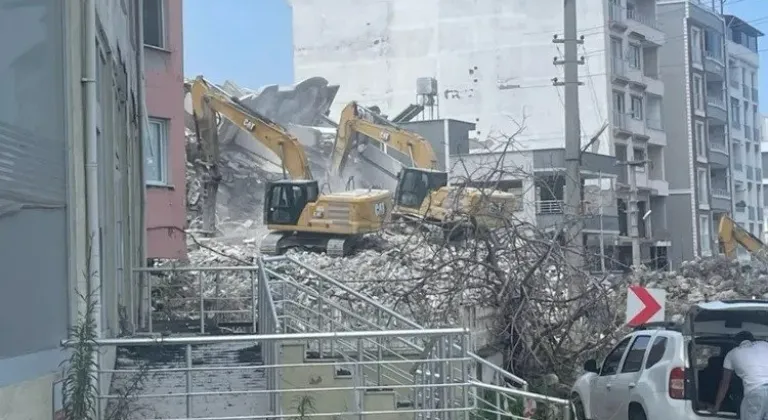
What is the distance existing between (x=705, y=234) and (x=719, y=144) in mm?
6819

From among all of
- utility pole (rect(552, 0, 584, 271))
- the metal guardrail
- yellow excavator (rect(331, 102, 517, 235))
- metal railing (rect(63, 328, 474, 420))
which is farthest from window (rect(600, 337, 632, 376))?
utility pole (rect(552, 0, 584, 271))

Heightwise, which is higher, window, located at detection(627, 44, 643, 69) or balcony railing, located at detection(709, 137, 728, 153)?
window, located at detection(627, 44, 643, 69)

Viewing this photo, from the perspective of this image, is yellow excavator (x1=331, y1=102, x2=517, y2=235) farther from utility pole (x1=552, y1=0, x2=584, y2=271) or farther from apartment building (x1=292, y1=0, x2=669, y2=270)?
apartment building (x1=292, y1=0, x2=669, y2=270)

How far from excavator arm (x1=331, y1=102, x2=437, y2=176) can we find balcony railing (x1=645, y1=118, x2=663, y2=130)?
2220cm

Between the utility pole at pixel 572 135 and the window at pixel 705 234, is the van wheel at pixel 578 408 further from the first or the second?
the window at pixel 705 234

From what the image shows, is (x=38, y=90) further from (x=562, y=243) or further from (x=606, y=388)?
(x=562, y=243)

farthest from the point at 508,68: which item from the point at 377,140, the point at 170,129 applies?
the point at 170,129

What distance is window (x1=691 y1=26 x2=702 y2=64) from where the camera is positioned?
63.8 metres

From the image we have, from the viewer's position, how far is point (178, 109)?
22.6 meters

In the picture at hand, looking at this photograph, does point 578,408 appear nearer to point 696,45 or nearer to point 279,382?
point 279,382

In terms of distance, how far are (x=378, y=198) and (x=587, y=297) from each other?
18810 millimetres

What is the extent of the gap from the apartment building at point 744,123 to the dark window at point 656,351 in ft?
200

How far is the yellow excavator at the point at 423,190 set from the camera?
16594 millimetres

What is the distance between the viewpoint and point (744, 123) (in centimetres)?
7319
